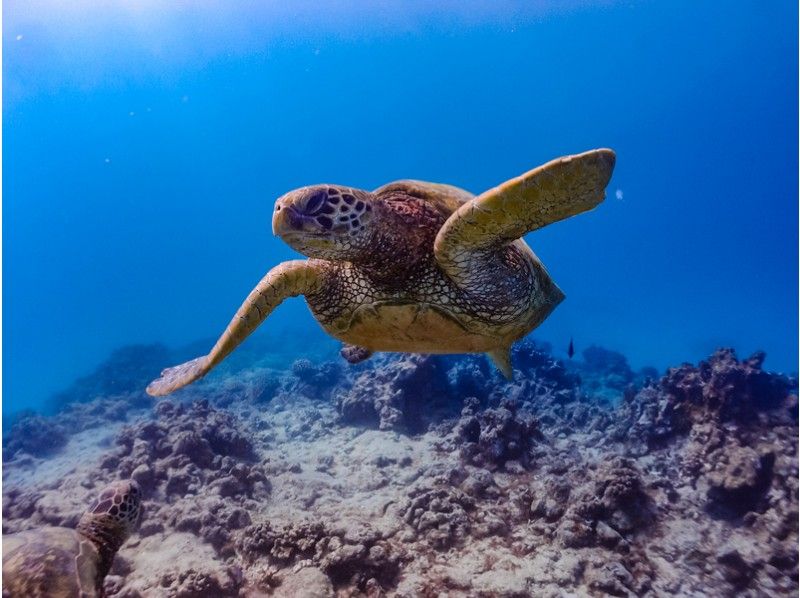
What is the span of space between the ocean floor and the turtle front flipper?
302 cm

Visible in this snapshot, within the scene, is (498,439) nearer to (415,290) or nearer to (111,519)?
(415,290)

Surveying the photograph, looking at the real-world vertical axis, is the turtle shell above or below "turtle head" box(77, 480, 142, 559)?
below

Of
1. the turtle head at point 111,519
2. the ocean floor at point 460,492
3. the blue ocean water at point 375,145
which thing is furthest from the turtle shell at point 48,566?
the blue ocean water at point 375,145

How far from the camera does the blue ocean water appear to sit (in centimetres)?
5375

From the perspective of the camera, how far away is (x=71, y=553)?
134 inches

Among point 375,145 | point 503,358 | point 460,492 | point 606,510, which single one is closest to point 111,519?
point 460,492

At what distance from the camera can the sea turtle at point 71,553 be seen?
3.05 meters

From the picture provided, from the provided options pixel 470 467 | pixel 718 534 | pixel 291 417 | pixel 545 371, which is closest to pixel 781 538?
pixel 718 534

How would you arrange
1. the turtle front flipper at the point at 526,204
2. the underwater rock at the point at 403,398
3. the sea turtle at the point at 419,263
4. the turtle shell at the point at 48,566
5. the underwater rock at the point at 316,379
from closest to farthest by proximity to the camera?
the turtle front flipper at the point at 526,204 < the sea turtle at the point at 419,263 < the turtle shell at the point at 48,566 < the underwater rock at the point at 403,398 < the underwater rock at the point at 316,379

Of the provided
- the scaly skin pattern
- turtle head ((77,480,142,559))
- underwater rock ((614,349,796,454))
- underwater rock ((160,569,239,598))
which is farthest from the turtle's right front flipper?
underwater rock ((614,349,796,454))

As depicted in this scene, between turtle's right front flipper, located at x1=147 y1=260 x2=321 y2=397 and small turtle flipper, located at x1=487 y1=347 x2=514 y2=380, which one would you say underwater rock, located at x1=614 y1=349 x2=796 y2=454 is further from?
turtle's right front flipper, located at x1=147 y1=260 x2=321 y2=397

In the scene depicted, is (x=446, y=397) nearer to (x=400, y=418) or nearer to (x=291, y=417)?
(x=400, y=418)

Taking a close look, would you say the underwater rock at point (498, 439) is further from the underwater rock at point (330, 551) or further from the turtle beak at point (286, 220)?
the turtle beak at point (286, 220)

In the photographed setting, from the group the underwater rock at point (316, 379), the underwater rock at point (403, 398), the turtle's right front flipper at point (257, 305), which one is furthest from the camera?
the underwater rock at point (316, 379)
